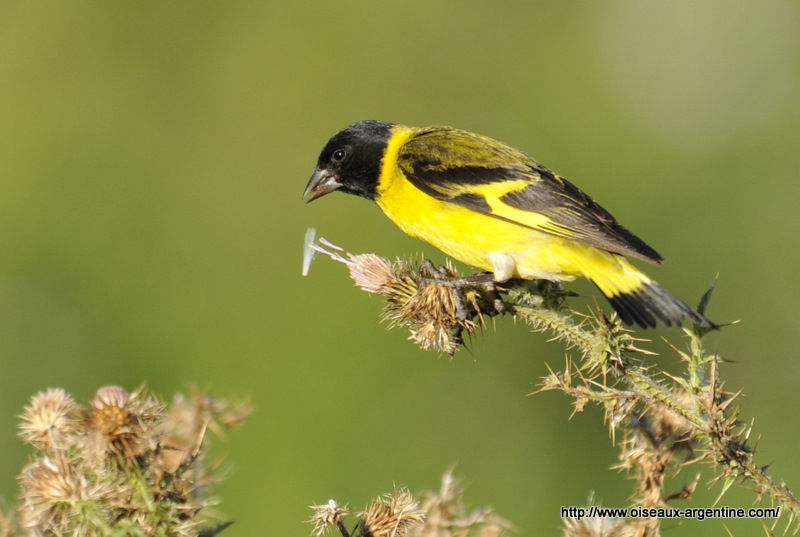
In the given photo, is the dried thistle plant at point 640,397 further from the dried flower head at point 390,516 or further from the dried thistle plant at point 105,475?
the dried thistle plant at point 105,475

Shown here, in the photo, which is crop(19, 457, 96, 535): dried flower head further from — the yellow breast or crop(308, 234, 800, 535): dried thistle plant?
the yellow breast

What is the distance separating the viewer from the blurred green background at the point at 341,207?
437 centimetres

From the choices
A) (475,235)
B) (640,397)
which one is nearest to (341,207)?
(475,235)

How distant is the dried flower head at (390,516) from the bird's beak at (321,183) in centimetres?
222

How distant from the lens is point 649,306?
2656 mm

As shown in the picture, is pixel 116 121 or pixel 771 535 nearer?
pixel 771 535

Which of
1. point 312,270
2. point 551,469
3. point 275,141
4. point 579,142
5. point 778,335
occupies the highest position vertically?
point 275,141

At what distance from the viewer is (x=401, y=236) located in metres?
4.98

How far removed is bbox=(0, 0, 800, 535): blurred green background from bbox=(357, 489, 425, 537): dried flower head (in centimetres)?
226

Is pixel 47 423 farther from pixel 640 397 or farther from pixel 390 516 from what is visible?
pixel 640 397

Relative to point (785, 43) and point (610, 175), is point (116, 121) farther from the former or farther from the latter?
point (785, 43)

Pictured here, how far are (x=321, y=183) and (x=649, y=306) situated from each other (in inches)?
66.2

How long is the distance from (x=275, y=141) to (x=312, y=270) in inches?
47.0

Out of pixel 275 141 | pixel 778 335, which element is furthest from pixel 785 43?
pixel 275 141
